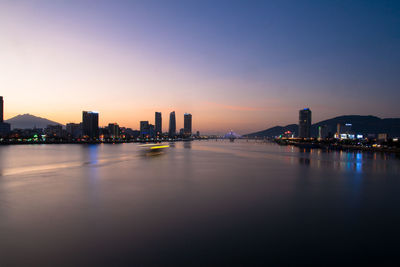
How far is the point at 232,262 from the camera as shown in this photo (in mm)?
5895

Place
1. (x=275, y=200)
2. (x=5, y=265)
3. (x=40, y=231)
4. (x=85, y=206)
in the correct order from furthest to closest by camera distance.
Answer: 1. (x=275, y=200)
2. (x=85, y=206)
3. (x=40, y=231)
4. (x=5, y=265)

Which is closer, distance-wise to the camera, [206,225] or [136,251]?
[136,251]

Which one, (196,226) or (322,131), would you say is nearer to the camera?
(196,226)

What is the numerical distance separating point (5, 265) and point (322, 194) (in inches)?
568

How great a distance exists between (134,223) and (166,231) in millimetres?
1446

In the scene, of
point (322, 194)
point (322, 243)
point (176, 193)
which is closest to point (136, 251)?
point (322, 243)

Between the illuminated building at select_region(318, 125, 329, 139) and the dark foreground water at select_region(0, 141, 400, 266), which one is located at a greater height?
the illuminated building at select_region(318, 125, 329, 139)

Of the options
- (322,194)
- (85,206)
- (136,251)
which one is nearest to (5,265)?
(136,251)

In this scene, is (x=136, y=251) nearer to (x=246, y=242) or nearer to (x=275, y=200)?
(x=246, y=242)

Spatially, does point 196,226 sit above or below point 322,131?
below

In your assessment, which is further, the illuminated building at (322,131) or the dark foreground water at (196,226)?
the illuminated building at (322,131)

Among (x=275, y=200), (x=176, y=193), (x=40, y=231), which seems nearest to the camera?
(x=40, y=231)

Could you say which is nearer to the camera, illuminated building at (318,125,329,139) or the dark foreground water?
the dark foreground water

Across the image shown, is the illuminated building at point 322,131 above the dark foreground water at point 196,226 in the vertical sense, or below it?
above
